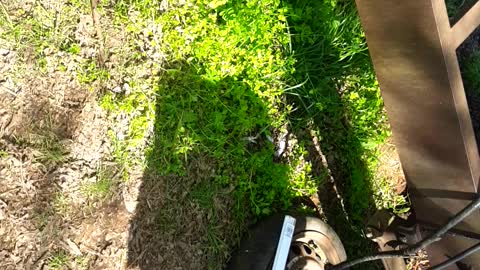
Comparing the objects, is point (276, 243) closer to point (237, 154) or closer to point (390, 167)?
point (237, 154)

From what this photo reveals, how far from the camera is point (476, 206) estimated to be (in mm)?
2354

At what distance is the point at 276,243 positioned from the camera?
3451mm

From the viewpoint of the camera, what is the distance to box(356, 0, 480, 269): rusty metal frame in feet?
7.14

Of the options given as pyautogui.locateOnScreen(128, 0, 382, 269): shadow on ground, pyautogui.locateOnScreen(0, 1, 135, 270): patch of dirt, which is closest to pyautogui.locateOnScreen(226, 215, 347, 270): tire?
pyautogui.locateOnScreen(128, 0, 382, 269): shadow on ground

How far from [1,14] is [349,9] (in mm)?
2244

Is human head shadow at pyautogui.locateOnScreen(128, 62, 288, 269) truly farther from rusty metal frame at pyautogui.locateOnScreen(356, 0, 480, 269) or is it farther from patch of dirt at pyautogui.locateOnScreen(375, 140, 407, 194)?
rusty metal frame at pyautogui.locateOnScreen(356, 0, 480, 269)

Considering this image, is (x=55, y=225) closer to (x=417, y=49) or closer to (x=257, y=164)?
(x=257, y=164)

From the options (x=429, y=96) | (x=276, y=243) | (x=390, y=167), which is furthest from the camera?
(x=390, y=167)

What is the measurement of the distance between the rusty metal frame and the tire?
100 centimetres

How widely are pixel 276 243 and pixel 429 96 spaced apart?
4.84 ft

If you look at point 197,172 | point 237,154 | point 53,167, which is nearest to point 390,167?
point 237,154

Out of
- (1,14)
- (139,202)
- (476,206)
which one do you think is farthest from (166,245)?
(476,206)

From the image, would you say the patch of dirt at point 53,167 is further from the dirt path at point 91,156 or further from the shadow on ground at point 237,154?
the shadow on ground at point 237,154

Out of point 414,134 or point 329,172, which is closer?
point 414,134
